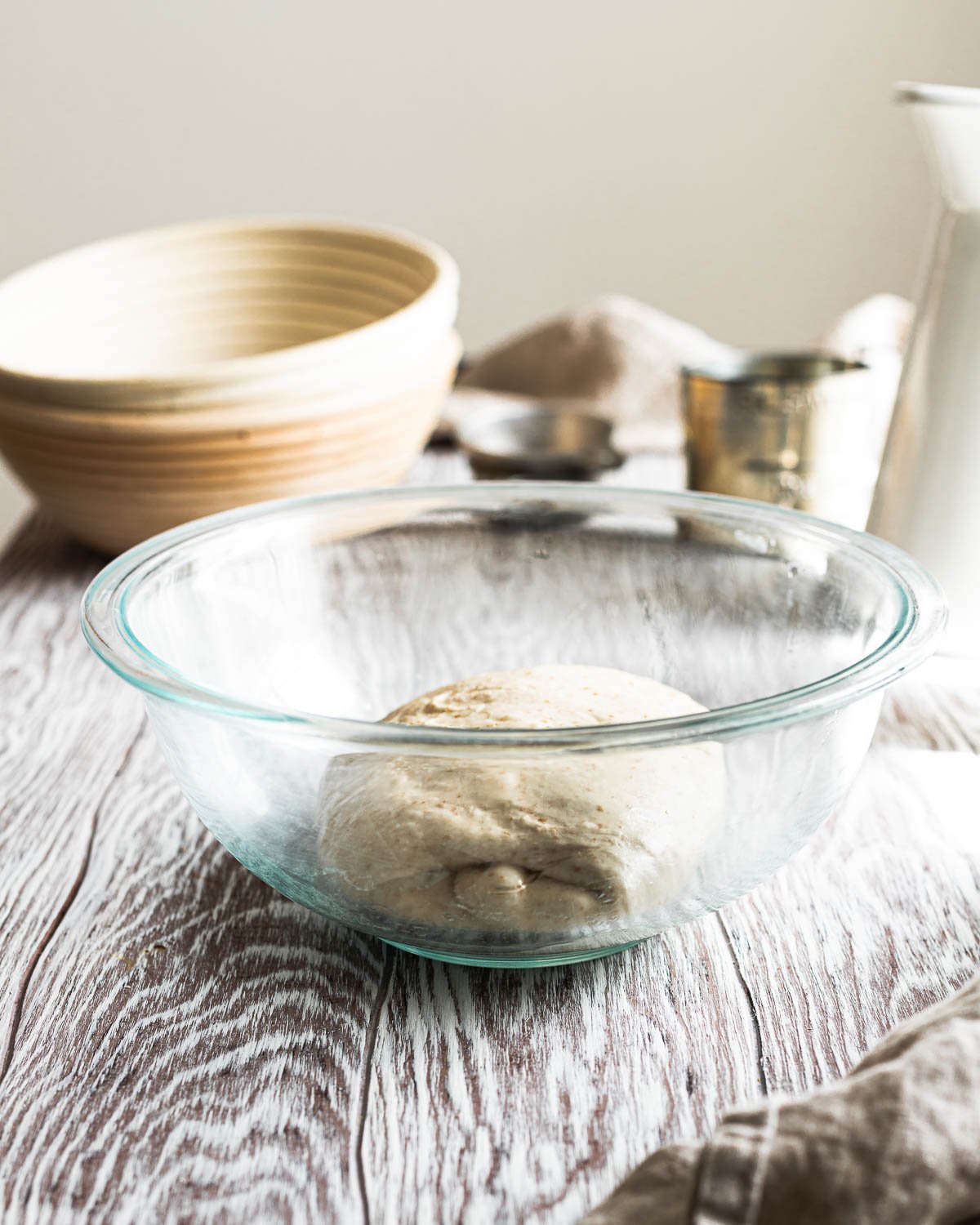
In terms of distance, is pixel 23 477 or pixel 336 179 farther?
pixel 336 179

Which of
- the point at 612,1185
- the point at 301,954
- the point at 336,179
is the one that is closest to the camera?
the point at 612,1185

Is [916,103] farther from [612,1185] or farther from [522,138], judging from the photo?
[522,138]

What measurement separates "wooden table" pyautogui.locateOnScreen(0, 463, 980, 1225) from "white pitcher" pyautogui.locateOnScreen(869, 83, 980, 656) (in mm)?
109

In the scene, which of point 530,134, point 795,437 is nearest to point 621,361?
point 795,437

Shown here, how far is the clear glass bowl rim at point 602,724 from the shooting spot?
329mm

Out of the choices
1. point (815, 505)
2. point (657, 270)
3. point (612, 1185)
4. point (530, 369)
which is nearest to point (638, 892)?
point (612, 1185)

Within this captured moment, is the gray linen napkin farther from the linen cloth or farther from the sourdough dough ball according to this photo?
the linen cloth

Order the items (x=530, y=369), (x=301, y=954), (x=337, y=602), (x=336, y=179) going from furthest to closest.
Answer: (x=336, y=179)
(x=530, y=369)
(x=337, y=602)
(x=301, y=954)

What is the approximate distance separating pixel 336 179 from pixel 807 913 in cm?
202

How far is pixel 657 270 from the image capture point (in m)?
2.24

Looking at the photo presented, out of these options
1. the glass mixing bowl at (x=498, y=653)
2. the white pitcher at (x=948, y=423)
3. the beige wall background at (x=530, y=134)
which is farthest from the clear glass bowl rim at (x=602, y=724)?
the beige wall background at (x=530, y=134)

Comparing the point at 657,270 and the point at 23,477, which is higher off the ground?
the point at 23,477

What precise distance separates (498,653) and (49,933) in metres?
0.26

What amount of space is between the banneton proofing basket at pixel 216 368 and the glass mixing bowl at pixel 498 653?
22cm
